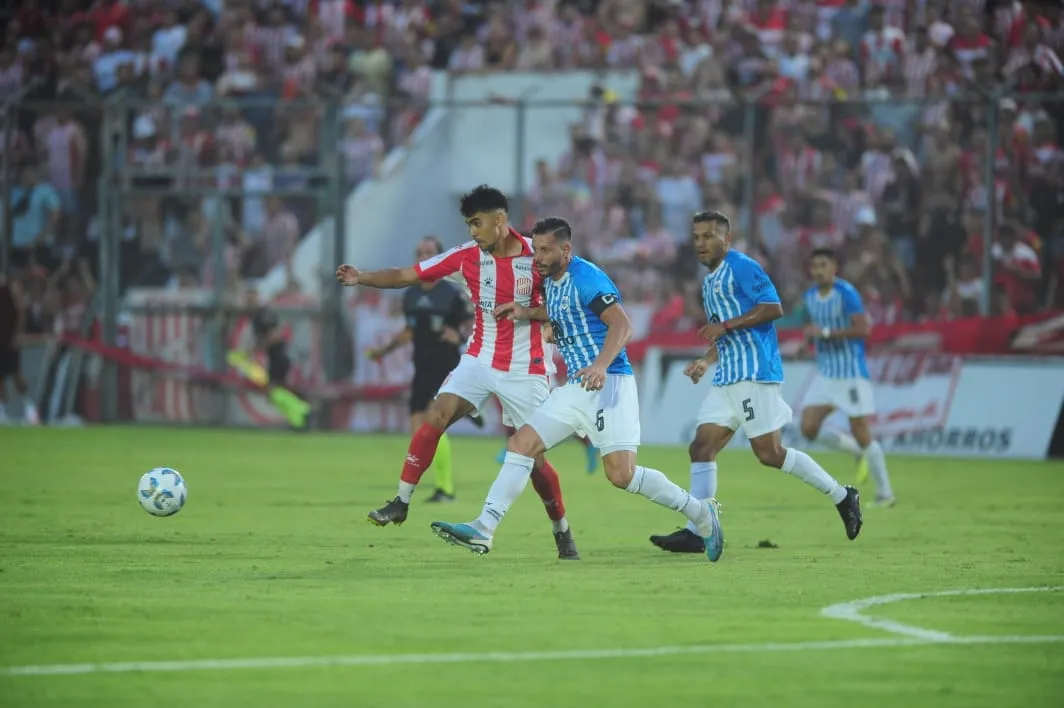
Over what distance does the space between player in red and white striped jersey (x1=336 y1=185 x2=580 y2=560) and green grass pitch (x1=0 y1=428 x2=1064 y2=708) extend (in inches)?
18.0

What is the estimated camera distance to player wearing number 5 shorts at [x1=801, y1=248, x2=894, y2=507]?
16531 mm

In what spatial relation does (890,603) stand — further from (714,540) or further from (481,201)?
(481,201)

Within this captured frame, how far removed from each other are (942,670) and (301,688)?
2.53 m

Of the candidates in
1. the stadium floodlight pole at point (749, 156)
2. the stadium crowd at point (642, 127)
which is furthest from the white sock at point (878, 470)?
the stadium floodlight pole at point (749, 156)

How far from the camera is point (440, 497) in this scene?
1594cm

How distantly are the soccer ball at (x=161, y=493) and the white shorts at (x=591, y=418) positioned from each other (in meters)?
3.17

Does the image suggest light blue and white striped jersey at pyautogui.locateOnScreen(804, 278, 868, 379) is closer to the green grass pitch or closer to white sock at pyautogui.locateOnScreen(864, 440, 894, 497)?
white sock at pyautogui.locateOnScreen(864, 440, 894, 497)

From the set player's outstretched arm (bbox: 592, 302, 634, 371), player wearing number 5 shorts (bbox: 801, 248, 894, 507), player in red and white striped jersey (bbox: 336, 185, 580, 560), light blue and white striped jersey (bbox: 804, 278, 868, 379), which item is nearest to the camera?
player's outstretched arm (bbox: 592, 302, 634, 371)

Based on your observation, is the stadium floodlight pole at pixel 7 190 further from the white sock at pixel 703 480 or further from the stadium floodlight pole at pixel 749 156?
the white sock at pixel 703 480

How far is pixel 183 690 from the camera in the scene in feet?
21.6

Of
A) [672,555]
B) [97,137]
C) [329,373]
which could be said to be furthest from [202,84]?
[672,555]

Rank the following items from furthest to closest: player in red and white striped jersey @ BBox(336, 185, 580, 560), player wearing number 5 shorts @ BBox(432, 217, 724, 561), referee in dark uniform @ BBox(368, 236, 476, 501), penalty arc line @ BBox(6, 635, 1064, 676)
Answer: referee in dark uniform @ BBox(368, 236, 476, 501), player in red and white striped jersey @ BBox(336, 185, 580, 560), player wearing number 5 shorts @ BBox(432, 217, 724, 561), penalty arc line @ BBox(6, 635, 1064, 676)

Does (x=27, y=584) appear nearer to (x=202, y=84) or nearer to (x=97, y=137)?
(x=97, y=137)

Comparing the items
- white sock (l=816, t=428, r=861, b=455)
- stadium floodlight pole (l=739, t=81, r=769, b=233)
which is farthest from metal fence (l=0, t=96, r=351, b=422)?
white sock (l=816, t=428, r=861, b=455)
